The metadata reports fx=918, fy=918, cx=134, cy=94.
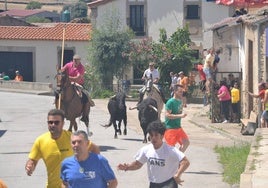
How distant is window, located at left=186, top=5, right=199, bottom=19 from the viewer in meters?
52.1

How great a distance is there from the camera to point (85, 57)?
5472 centimetres

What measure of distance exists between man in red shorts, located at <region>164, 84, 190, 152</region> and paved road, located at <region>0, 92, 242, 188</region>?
2.61ft

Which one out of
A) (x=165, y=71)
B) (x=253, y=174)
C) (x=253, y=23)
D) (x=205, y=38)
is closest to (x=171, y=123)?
(x=253, y=174)

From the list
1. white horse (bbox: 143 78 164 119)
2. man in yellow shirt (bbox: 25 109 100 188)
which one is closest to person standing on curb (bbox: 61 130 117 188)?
man in yellow shirt (bbox: 25 109 100 188)

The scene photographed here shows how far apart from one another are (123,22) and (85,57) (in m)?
3.48

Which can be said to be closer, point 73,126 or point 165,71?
point 73,126

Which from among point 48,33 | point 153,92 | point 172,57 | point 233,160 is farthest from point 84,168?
point 48,33

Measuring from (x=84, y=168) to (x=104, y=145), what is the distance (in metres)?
13.7

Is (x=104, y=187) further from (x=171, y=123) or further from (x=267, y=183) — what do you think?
(x=171, y=123)

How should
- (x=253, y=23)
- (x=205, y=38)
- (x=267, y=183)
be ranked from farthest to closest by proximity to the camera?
(x=205, y=38) → (x=253, y=23) → (x=267, y=183)

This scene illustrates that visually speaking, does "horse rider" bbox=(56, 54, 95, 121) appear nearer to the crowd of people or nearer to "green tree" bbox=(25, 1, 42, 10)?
the crowd of people

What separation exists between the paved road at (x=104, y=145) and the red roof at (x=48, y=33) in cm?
1536

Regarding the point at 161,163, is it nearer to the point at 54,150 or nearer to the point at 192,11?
the point at 54,150

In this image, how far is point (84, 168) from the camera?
32.8 ft
